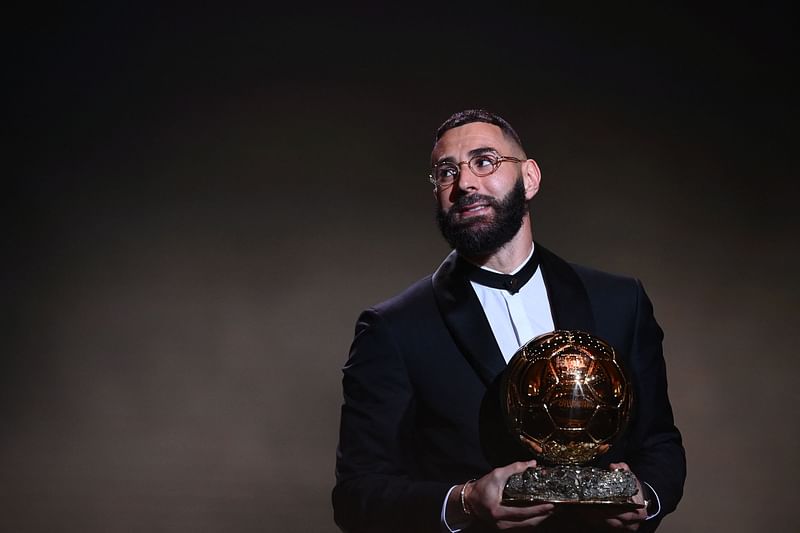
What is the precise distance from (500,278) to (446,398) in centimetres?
40

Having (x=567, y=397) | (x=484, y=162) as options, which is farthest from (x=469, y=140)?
(x=567, y=397)

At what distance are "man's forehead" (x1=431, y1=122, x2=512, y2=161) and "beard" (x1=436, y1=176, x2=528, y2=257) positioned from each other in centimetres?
13

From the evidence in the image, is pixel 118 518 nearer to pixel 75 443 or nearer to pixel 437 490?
pixel 75 443

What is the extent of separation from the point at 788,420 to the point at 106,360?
Answer: 336 centimetres

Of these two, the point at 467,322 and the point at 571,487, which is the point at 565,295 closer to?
the point at 467,322

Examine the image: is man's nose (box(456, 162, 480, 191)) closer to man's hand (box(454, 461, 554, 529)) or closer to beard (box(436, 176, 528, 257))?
beard (box(436, 176, 528, 257))

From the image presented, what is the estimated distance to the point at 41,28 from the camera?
Result: 14.9 feet

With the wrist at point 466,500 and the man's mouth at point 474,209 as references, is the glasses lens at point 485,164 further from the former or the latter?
the wrist at point 466,500

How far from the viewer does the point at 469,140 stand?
2592 millimetres

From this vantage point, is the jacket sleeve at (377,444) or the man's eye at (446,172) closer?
the jacket sleeve at (377,444)

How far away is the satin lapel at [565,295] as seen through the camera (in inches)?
101

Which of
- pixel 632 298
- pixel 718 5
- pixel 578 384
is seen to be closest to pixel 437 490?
pixel 578 384

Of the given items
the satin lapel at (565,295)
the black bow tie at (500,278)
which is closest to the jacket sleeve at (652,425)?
the satin lapel at (565,295)

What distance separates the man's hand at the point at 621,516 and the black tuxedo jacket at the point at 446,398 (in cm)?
19
